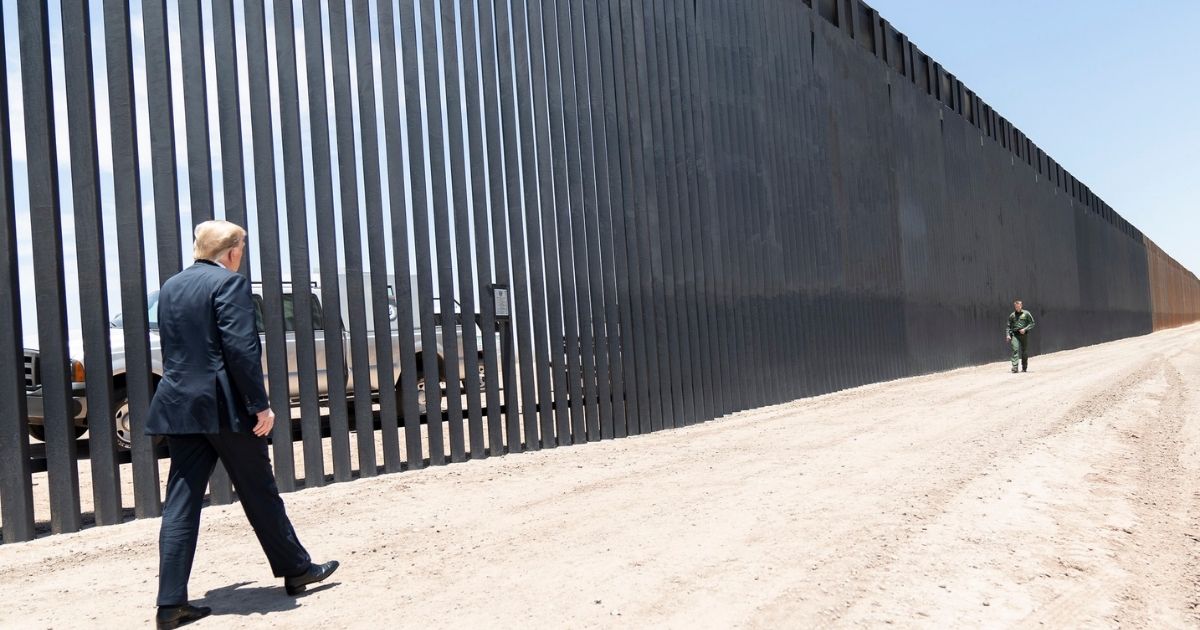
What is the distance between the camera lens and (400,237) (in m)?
7.50

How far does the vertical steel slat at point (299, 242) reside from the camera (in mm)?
6746

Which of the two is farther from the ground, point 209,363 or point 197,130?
point 197,130

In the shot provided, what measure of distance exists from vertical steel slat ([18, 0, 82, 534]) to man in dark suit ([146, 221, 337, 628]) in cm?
234

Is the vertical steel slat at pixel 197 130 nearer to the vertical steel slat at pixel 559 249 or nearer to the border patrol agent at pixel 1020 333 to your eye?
the vertical steel slat at pixel 559 249

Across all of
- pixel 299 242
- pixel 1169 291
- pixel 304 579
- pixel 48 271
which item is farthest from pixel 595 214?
pixel 1169 291

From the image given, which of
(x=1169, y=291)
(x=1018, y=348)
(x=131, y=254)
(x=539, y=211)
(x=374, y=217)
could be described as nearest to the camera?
(x=131, y=254)

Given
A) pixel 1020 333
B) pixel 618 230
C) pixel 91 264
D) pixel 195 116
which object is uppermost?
pixel 195 116

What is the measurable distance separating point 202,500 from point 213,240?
1.10 metres

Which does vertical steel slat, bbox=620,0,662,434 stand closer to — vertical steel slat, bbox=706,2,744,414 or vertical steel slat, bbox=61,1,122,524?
vertical steel slat, bbox=706,2,744,414

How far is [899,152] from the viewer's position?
20328 mm

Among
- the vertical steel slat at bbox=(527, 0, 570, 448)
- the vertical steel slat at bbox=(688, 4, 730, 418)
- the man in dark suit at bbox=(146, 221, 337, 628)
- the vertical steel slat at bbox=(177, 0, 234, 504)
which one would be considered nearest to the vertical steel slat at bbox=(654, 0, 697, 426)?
the vertical steel slat at bbox=(688, 4, 730, 418)

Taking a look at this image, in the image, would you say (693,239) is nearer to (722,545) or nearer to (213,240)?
(722,545)

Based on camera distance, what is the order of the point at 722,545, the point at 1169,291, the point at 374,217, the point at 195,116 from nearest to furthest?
1. the point at 722,545
2. the point at 195,116
3. the point at 374,217
4. the point at 1169,291

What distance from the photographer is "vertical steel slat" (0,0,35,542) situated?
17.9 feet
